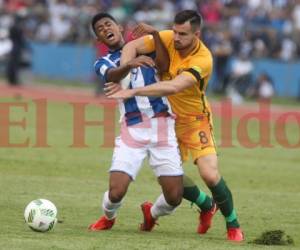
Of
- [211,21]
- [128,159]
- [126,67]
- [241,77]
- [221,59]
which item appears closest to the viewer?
[126,67]

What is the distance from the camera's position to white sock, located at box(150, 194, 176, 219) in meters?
10.8

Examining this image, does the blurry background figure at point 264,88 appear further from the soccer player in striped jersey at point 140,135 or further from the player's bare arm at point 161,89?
the player's bare arm at point 161,89

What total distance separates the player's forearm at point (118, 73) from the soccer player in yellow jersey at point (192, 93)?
10 cm

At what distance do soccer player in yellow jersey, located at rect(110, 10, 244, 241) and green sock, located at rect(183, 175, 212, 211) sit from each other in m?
0.29

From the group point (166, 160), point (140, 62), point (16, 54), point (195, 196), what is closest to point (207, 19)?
point (16, 54)

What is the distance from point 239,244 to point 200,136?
4.06ft

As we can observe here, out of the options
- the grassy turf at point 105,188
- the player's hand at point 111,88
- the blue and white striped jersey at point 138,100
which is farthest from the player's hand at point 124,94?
the grassy turf at point 105,188

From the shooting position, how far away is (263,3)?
112 ft

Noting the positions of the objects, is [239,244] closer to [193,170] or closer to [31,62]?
[193,170]

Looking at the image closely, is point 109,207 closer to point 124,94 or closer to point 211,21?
point 124,94

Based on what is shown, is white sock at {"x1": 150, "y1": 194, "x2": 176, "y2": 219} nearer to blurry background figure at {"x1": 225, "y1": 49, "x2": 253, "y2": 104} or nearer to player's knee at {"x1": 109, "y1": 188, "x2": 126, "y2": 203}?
player's knee at {"x1": 109, "y1": 188, "x2": 126, "y2": 203}

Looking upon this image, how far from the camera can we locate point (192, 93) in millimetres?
10773

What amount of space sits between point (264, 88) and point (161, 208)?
20658 millimetres

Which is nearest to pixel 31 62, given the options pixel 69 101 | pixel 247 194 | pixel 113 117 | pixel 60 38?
pixel 60 38
